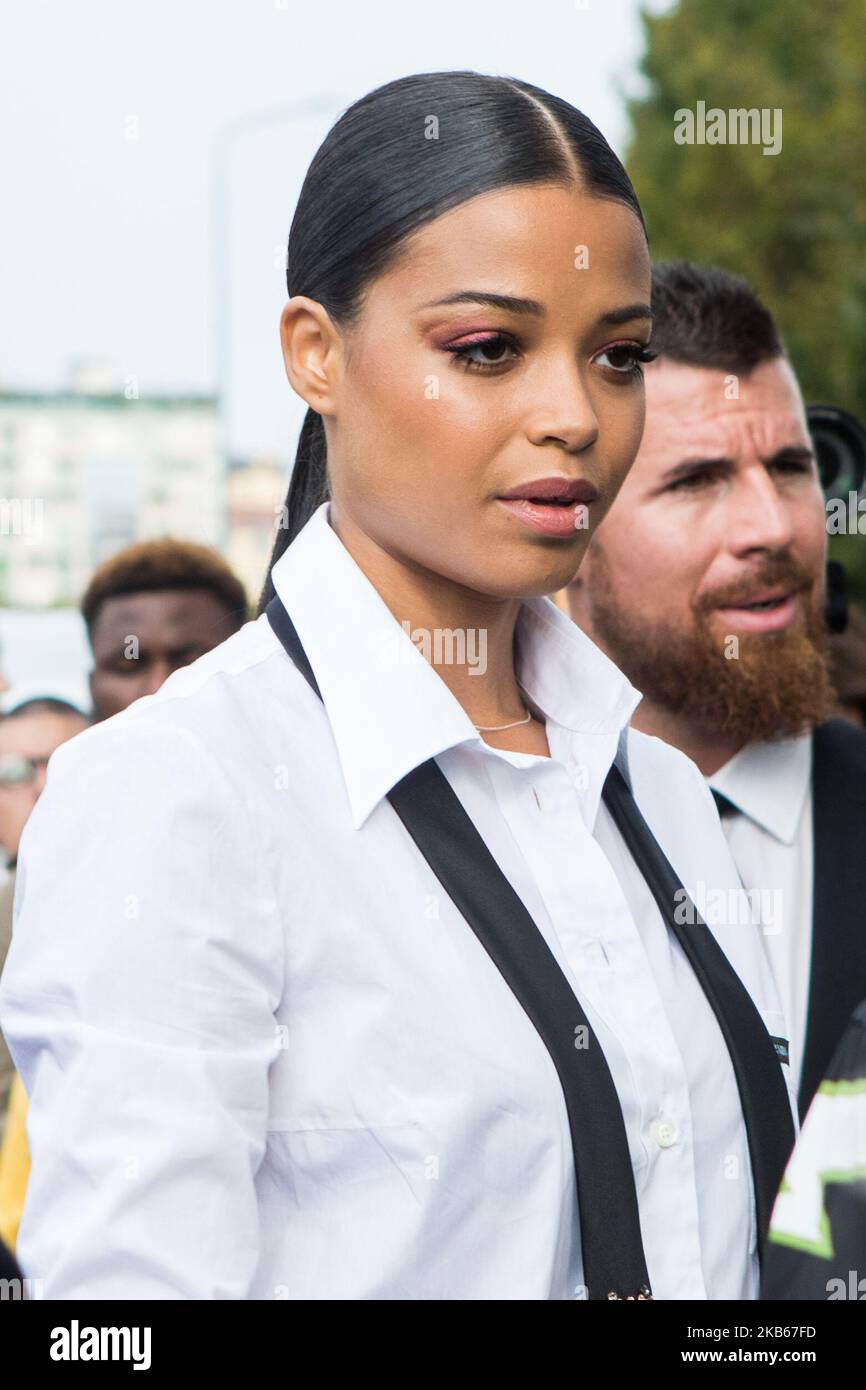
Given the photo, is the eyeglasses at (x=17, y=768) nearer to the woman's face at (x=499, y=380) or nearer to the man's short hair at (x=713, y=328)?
the man's short hair at (x=713, y=328)

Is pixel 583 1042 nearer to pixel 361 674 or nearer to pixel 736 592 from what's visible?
pixel 361 674

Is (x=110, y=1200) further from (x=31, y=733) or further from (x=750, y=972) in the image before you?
(x=31, y=733)

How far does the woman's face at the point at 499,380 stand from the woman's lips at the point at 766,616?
132 cm

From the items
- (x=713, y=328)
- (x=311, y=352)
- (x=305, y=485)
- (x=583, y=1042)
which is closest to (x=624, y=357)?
(x=311, y=352)

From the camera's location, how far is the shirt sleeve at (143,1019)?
1460mm

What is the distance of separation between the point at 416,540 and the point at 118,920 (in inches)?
19.8

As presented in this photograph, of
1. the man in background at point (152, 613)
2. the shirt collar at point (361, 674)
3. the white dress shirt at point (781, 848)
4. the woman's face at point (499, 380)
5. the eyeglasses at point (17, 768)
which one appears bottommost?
the eyeglasses at point (17, 768)

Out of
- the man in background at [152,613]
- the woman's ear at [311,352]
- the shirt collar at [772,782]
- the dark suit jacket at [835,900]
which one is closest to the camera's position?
the woman's ear at [311,352]

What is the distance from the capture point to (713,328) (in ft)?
10.4

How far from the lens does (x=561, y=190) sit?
1.72 meters

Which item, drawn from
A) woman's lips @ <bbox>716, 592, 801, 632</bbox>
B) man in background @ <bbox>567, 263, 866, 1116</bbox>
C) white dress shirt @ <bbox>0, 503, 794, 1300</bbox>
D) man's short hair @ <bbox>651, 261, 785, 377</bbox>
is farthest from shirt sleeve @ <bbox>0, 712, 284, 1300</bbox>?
man's short hair @ <bbox>651, 261, 785, 377</bbox>

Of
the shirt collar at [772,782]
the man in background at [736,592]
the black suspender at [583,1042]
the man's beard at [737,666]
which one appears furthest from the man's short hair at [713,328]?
the black suspender at [583,1042]

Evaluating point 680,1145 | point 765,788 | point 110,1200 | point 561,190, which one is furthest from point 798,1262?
point 765,788

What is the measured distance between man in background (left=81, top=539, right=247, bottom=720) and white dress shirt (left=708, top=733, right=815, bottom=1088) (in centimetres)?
151
